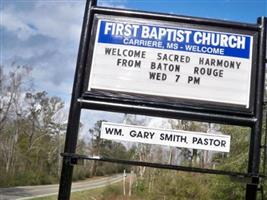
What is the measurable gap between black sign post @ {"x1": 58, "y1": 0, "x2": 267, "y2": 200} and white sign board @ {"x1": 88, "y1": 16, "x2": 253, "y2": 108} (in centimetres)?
5

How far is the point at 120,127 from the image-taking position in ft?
18.4

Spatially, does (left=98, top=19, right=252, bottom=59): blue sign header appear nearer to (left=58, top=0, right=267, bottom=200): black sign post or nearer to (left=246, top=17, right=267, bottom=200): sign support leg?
(left=58, top=0, right=267, bottom=200): black sign post

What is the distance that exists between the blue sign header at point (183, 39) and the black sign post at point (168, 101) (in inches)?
2.6

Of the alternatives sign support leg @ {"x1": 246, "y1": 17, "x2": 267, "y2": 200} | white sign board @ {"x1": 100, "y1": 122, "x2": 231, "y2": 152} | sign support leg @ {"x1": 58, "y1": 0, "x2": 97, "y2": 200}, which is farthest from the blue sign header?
white sign board @ {"x1": 100, "y1": 122, "x2": 231, "y2": 152}

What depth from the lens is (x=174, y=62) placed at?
5879 millimetres

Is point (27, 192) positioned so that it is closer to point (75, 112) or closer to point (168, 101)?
point (75, 112)

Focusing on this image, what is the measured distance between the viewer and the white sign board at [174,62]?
19.2ft

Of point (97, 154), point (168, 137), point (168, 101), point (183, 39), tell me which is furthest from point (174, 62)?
point (97, 154)

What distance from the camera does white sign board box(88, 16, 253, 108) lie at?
5840mm

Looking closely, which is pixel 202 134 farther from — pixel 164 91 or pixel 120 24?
pixel 120 24

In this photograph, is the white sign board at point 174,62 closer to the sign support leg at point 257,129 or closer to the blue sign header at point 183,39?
the blue sign header at point 183,39

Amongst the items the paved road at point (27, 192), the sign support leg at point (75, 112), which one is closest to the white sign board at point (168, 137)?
the sign support leg at point (75, 112)

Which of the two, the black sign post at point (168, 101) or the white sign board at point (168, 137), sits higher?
the black sign post at point (168, 101)

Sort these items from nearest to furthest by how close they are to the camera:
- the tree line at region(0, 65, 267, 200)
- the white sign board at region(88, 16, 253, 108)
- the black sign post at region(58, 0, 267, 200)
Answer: the black sign post at region(58, 0, 267, 200), the white sign board at region(88, 16, 253, 108), the tree line at region(0, 65, 267, 200)
